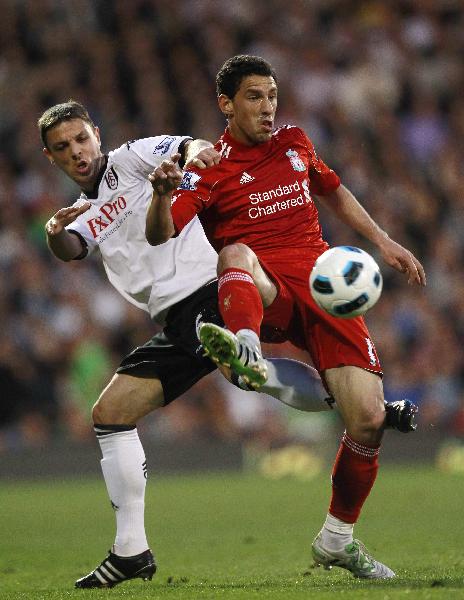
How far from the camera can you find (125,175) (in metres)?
7.03

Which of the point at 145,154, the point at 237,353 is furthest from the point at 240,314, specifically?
the point at 145,154

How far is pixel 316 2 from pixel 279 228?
12062 millimetres

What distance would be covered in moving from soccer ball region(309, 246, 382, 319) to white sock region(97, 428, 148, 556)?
4.39ft

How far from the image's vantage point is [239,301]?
6.12m

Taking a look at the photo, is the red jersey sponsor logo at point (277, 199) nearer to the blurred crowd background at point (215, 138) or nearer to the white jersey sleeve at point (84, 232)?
the white jersey sleeve at point (84, 232)

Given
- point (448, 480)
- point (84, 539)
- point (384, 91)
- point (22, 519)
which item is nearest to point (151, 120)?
point (384, 91)

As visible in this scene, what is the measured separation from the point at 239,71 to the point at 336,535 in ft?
8.15

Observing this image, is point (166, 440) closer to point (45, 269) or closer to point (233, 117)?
point (45, 269)

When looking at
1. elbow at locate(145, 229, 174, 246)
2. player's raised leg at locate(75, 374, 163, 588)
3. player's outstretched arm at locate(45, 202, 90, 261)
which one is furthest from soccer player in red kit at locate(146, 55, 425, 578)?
player's raised leg at locate(75, 374, 163, 588)

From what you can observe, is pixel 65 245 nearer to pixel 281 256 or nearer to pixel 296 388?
pixel 281 256

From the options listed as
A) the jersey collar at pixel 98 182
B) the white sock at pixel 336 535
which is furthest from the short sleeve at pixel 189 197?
the white sock at pixel 336 535

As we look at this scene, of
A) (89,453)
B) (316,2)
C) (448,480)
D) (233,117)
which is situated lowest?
(448,480)

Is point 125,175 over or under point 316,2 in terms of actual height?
under

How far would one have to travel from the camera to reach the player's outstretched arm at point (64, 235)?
631 centimetres
